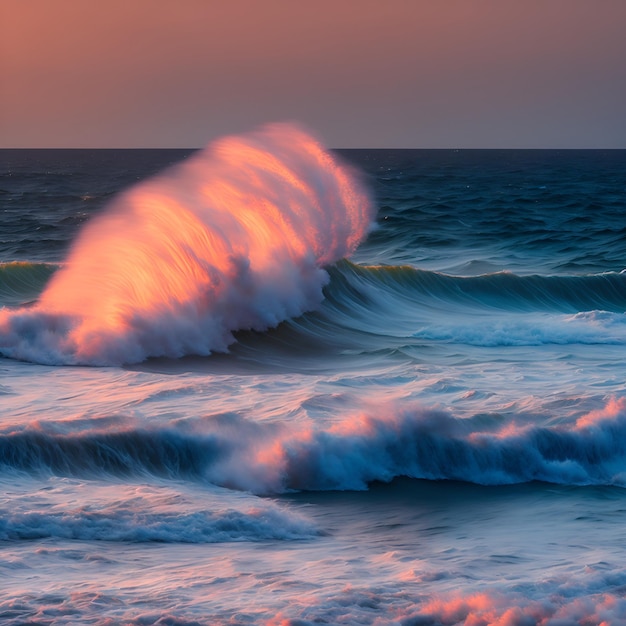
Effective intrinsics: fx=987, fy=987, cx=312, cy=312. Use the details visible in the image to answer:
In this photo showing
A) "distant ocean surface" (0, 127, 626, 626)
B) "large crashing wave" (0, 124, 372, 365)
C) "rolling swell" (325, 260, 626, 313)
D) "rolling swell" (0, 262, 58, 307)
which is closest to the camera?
"distant ocean surface" (0, 127, 626, 626)

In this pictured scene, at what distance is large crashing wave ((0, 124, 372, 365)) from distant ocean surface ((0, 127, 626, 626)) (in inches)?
1.8

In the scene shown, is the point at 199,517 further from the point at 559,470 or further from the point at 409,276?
the point at 409,276

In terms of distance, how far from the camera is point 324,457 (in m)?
8.98

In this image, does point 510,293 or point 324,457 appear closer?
point 324,457

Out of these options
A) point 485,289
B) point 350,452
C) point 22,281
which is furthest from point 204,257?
point 485,289

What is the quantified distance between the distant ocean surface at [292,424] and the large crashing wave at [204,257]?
5 cm

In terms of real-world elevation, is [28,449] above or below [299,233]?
below

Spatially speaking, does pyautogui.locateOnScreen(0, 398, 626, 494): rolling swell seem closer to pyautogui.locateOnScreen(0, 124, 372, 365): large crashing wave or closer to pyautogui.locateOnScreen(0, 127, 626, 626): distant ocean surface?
pyautogui.locateOnScreen(0, 127, 626, 626): distant ocean surface

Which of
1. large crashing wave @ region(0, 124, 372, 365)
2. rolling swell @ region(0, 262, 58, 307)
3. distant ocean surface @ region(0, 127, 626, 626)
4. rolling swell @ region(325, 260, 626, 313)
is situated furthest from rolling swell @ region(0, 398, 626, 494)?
rolling swell @ region(0, 262, 58, 307)

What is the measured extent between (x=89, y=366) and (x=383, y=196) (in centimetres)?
3473

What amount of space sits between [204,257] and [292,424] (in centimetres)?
680

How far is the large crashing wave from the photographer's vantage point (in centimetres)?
1371

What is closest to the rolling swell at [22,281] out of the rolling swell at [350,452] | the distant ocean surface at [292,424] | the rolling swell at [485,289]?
the distant ocean surface at [292,424]

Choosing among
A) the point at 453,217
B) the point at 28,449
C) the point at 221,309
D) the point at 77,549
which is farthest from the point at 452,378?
the point at 453,217
